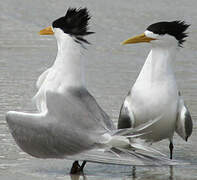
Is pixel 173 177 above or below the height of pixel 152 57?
below

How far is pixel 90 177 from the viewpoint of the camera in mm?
6105

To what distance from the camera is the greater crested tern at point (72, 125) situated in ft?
19.2

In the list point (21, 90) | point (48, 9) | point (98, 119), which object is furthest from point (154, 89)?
point (48, 9)

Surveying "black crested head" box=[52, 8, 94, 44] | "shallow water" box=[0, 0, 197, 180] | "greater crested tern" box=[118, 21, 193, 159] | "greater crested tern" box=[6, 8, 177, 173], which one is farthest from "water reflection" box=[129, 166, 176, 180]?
"black crested head" box=[52, 8, 94, 44]

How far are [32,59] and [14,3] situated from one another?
4.92 m

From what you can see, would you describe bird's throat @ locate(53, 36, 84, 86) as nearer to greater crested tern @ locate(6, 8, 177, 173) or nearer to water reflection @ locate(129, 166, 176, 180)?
greater crested tern @ locate(6, 8, 177, 173)

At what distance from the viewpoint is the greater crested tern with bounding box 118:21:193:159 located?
6.48 meters

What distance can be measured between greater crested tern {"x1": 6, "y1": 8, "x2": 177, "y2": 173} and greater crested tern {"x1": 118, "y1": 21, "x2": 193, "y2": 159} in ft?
0.83

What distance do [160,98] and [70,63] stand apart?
33.0 inches

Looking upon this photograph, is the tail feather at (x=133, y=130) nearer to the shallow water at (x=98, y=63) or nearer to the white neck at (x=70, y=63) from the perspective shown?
the shallow water at (x=98, y=63)

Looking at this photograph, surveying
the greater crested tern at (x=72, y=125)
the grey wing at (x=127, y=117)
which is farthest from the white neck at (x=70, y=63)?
the grey wing at (x=127, y=117)

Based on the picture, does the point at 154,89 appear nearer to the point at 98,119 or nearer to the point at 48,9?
the point at 98,119

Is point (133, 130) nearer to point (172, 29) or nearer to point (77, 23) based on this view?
point (77, 23)

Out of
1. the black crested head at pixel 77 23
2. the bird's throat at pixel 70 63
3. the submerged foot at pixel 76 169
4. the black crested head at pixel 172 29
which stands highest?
the black crested head at pixel 77 23
